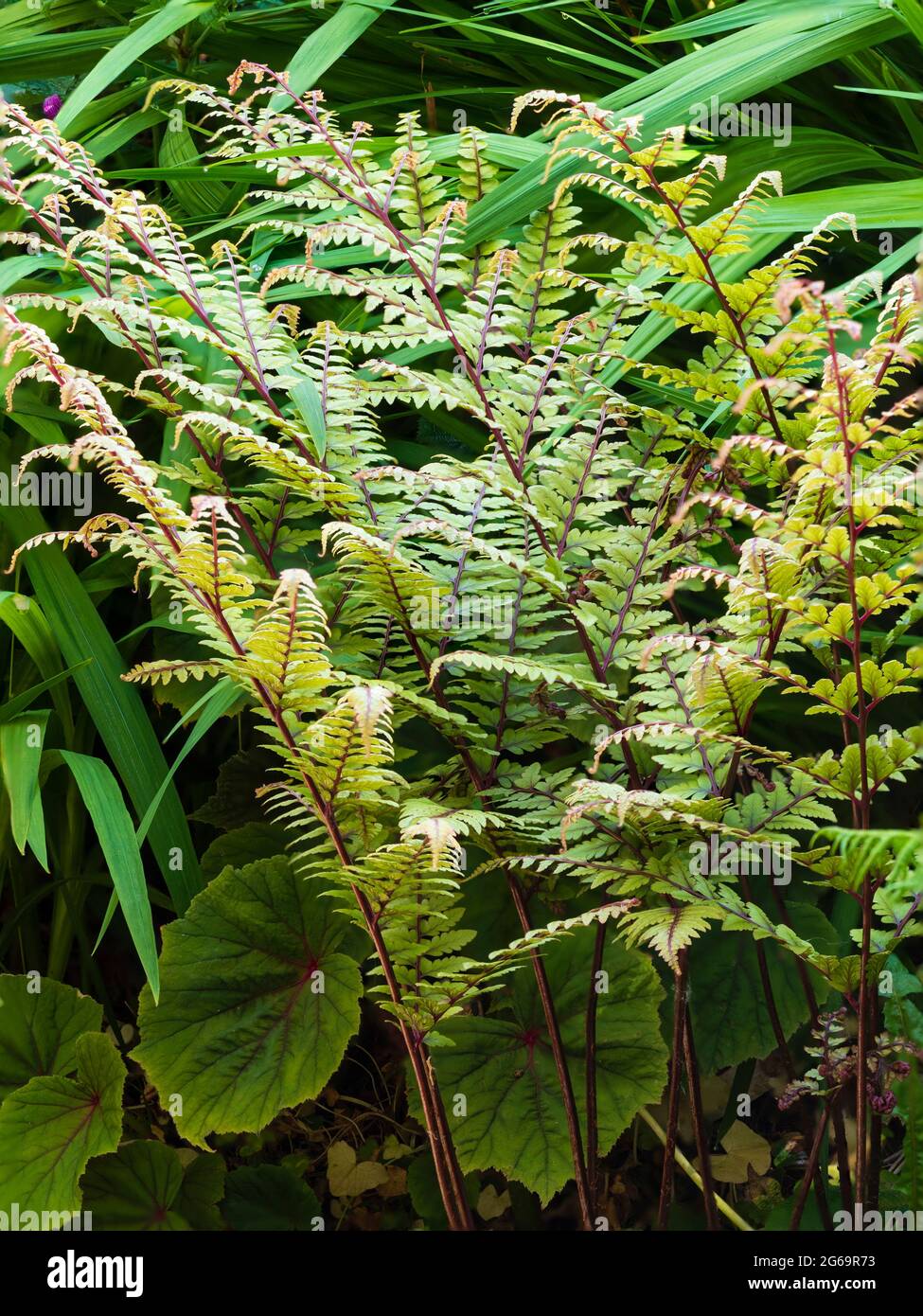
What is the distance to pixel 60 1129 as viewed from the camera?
1.06m

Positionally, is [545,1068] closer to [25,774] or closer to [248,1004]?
[248,1004]

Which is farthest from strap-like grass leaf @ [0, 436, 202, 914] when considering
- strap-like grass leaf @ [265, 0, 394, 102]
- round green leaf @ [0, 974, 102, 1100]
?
strap-like grass leaf @ [265, 0, 394, 102]

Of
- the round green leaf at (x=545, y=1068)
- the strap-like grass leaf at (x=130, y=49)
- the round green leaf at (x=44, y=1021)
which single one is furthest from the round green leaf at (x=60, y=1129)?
the strap-like grass leaf at (x=130, y=49)

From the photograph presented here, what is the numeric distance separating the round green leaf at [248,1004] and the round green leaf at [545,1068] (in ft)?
0.38

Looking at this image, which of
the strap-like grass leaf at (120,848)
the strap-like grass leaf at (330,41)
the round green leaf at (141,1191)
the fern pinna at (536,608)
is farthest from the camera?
the strap-like grass leaf at (330,41)

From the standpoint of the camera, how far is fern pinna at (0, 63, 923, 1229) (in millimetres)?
769

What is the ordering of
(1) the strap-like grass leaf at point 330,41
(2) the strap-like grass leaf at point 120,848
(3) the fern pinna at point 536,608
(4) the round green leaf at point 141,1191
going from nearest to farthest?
(3) the fern pinna at point 536,608 → (2) the strap-like grass leaf at point 120,848 → (4) the round green leaf at point 141,1191 → (1) the strap-like grass leaf at point 330,41

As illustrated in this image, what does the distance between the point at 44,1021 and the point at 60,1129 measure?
13 cm

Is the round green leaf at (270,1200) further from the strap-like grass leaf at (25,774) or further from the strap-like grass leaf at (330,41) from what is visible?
the strap-like grass leaf at (330,41)

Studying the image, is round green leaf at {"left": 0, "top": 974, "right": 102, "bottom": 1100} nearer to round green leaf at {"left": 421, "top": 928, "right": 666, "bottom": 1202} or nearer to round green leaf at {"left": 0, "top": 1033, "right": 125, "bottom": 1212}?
round green leaf at {"left": 0, "top": 1033, "right": 125, "bottom": 1212}

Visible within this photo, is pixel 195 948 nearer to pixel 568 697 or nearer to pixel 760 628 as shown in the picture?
pixel 568 697

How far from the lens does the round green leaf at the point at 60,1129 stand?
3.36ft

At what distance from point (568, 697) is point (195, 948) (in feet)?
1.37

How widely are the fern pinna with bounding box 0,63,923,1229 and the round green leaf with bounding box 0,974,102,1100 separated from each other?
145 mm
